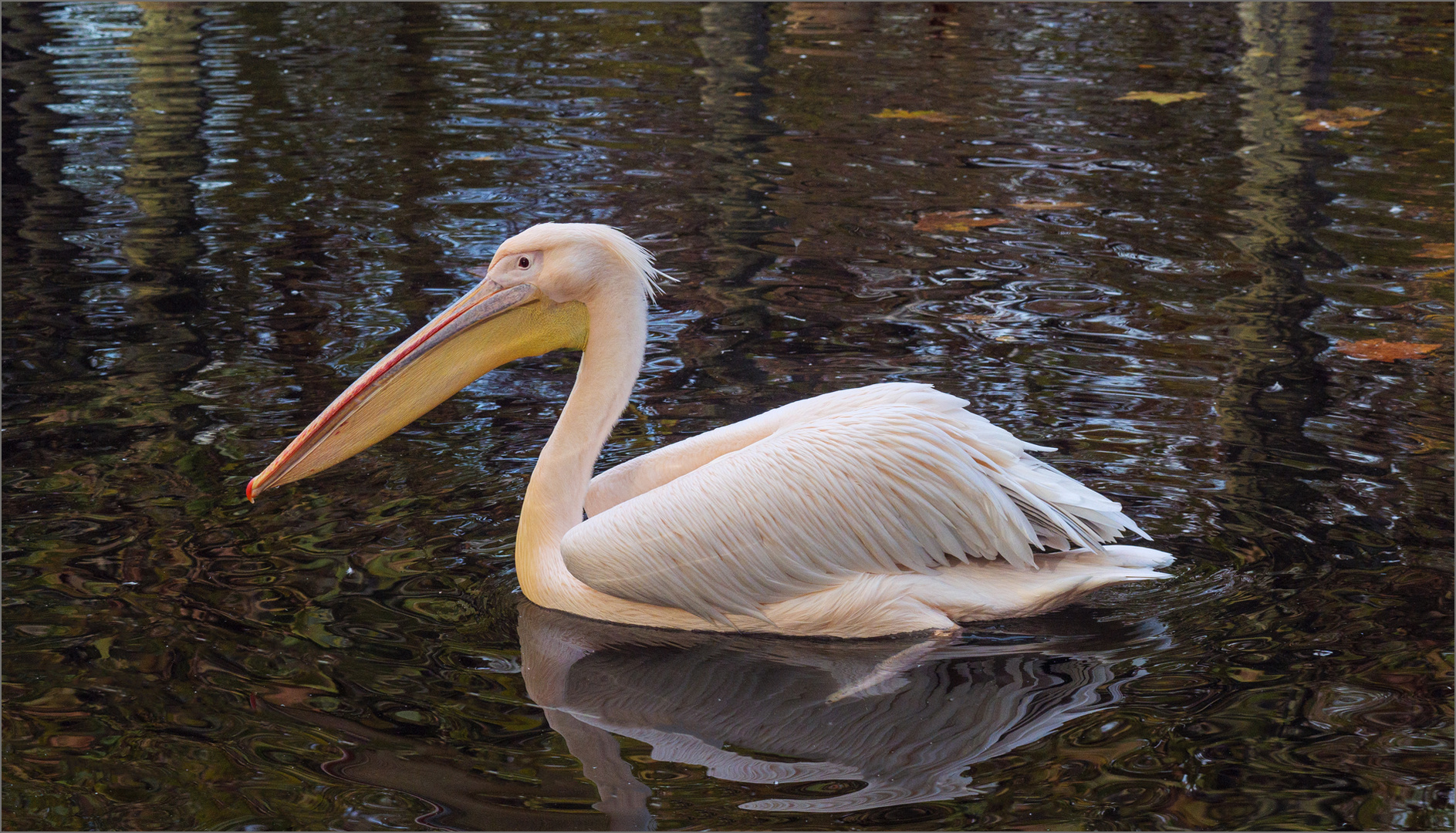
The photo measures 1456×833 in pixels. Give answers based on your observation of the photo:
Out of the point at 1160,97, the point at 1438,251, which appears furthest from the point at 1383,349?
the point at 1160,97

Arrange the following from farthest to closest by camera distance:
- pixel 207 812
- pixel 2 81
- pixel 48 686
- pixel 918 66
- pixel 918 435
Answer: pixel 918 66, pixel 2 81, pixel 918 435, pixel 48 686, pixel 207 812

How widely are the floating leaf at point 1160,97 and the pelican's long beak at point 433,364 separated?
7.14 meters

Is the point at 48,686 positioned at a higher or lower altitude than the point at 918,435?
lower

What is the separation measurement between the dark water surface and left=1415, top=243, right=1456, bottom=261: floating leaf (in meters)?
0.03

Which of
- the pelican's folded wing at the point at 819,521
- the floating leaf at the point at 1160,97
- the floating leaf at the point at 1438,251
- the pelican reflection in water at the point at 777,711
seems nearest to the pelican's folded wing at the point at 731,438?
→ the pelican's folded wing at the point at 819,521

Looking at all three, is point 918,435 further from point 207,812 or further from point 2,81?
point 2,81

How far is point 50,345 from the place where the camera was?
5.03 metres

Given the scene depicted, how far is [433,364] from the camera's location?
11.4 ft

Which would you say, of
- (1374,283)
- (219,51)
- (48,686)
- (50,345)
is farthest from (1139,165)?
(219,51)

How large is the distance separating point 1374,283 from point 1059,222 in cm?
154

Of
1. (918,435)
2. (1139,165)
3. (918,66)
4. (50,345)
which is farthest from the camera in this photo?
(918,66)

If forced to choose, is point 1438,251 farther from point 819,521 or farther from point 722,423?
point 819,521

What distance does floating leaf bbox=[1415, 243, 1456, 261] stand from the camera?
6129mm

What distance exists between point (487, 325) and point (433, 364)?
0.17 metres
